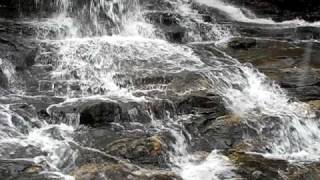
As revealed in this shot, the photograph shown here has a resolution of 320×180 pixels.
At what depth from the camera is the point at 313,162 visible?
9930mm

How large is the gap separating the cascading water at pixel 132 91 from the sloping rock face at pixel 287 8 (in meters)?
3.94

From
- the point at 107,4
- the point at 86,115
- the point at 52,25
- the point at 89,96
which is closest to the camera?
the point at 86,115

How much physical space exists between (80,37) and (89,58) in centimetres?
181

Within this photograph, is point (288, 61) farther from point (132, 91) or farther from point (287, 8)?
point (287, 8)

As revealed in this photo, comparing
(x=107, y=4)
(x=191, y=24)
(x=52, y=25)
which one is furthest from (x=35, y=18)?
(x=191, y=24)

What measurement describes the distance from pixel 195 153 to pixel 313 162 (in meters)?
2.17

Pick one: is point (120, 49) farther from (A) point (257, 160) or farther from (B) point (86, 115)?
(A) point (257, 160)

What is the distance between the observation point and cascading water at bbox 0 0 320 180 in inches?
382

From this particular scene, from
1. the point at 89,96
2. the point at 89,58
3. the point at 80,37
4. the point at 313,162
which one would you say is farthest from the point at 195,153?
the point at 80,37

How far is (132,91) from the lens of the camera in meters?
12.0

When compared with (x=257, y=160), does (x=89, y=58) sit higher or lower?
higher

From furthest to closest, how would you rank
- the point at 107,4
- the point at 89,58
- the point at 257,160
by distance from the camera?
the point at 107,4 < the point at 89,58 < the point at 257,160

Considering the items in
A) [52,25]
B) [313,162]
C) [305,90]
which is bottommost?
[313,162]

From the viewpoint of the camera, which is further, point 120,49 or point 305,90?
point 120,49
